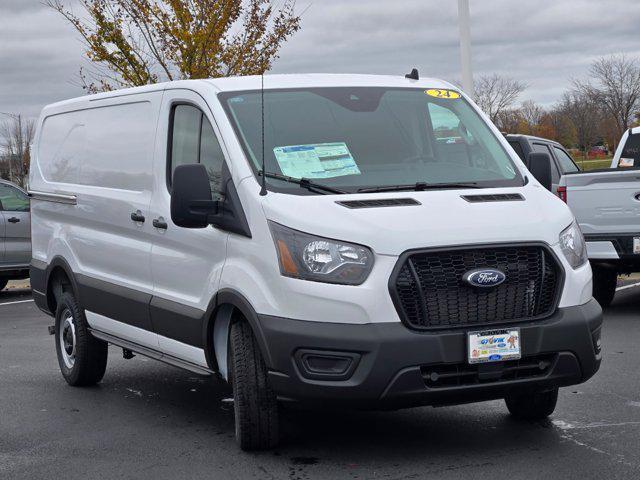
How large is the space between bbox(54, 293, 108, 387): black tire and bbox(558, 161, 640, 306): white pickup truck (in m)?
5.50

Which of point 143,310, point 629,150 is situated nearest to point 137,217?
point 143,310

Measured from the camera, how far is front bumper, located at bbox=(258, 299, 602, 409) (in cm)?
536

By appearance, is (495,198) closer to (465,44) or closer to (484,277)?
(484,277)

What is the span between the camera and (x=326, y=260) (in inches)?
214

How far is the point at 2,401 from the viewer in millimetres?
7895

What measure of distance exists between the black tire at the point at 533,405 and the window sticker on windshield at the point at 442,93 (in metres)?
1.91

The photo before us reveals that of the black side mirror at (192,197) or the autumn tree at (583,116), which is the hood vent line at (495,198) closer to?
the black side mirror at (192,197)

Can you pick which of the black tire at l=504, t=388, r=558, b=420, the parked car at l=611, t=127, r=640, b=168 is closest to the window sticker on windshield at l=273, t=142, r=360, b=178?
the black tire at l=504, t=388, r=558, b=420

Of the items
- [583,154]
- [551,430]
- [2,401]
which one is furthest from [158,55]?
[583,154]

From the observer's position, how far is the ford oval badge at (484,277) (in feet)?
18.0

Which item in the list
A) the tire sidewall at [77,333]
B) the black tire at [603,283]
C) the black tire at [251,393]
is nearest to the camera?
the black tire at [251,393]

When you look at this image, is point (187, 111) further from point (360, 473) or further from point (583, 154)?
point (583, 154)

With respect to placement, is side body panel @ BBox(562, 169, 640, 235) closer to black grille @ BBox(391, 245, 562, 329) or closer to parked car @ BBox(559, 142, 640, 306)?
parked car @ BBox(559, 142, 640, 306)

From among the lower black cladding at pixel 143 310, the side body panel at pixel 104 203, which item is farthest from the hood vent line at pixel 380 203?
the side body panel at pixel 104 203
